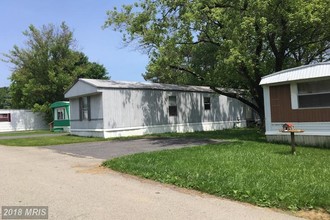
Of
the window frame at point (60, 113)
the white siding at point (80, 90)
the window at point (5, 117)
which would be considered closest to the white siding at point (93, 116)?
the white siding at point (80, 90)

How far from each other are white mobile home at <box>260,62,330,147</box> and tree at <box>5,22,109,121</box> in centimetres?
2549

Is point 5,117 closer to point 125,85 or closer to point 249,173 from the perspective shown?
point 125,85

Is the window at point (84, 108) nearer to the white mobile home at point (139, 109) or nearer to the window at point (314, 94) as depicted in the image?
the white mobile home at point (139, 109)

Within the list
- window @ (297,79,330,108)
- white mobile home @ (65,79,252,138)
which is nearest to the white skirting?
white mobile home @ (65,79,252,138)

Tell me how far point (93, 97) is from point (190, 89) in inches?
280

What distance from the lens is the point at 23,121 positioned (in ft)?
124

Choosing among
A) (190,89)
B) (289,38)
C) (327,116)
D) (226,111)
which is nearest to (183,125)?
(190,89)

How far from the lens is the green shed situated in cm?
2948

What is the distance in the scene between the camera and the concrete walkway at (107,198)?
5582 mm

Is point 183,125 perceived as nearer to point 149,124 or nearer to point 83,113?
point 149,124

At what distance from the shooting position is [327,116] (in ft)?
44.2

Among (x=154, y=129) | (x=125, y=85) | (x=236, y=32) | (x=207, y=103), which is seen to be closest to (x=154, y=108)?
(x=154, y=129)

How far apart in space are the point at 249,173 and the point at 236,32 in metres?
9.45

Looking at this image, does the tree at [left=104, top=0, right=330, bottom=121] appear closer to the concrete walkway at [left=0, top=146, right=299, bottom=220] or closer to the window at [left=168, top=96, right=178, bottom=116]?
the window at [left=168, top=96, right=178, bottom=116]
